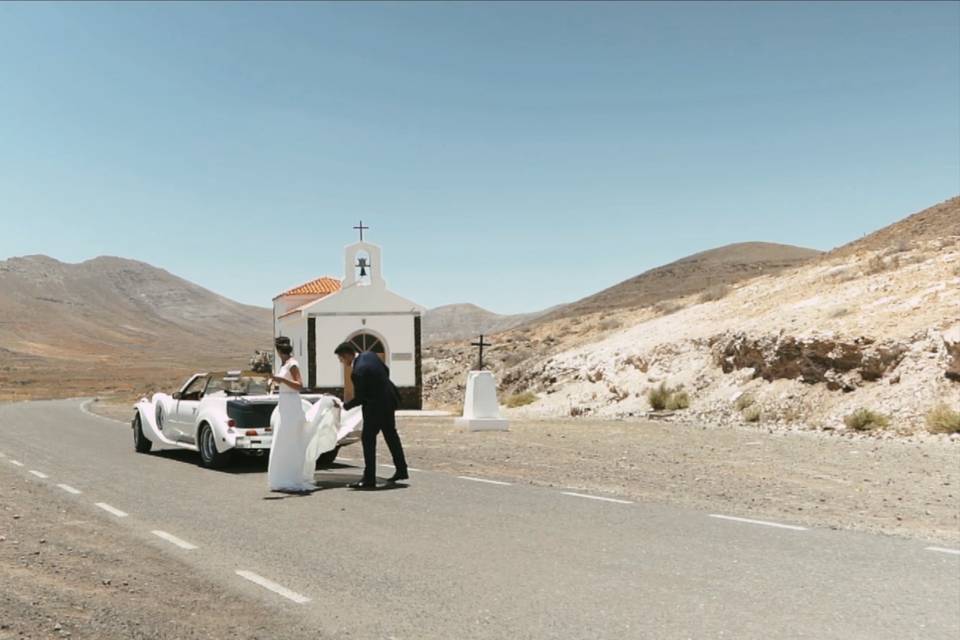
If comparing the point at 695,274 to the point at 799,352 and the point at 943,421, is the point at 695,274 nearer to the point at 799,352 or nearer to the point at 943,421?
the point at 799,352

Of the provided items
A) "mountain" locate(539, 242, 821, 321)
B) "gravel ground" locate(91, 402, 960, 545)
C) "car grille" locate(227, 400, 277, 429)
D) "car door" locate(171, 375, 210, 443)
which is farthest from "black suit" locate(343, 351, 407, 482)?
"mountain" locate(539, 242, 821, 321)

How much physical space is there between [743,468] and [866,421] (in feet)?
23.3

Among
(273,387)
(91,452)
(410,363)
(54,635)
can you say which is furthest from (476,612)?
(410,363)

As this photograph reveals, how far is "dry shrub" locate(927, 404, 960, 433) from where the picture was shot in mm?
17172

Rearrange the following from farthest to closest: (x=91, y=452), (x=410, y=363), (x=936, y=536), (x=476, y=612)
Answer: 1. (x=410, y=363)
2. (x=91, y=452)
3. (x=936, y=536)
4. (x=476, y=612)

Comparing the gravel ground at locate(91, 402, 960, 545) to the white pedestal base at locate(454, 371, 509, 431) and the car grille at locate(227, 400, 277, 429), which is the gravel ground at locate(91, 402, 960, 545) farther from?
the car grille at locate(227, 400, 277, 429)

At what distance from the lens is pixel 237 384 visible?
16.1m

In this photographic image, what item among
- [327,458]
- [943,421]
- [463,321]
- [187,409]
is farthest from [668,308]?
[463,321]

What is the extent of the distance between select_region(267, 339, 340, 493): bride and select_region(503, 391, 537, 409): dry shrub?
20.2 metres

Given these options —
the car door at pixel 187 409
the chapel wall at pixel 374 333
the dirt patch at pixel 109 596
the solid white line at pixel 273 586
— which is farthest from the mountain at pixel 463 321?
the solid white line at pixel 273 586

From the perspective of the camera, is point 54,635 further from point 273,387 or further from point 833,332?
point 833,332

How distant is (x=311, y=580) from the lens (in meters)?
6.60

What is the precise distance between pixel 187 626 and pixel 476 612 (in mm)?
1813

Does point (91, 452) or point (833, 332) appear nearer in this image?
point (91, 452)
